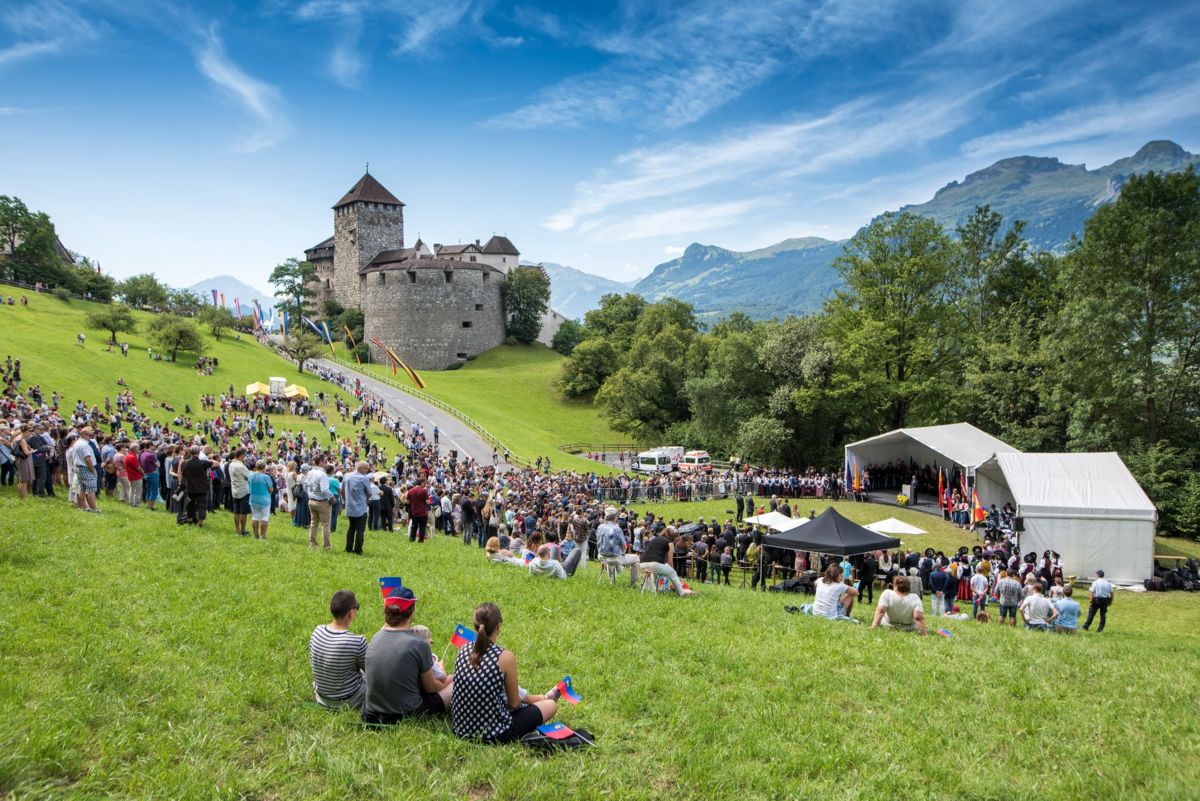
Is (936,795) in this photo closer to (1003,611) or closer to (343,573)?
(343,573)

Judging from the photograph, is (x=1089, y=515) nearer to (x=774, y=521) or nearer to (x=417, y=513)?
(x=774, y=521)

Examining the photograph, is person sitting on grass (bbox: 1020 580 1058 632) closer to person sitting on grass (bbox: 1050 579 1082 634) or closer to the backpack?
person sitting on grass (bbox: 1050 579 1082 634)

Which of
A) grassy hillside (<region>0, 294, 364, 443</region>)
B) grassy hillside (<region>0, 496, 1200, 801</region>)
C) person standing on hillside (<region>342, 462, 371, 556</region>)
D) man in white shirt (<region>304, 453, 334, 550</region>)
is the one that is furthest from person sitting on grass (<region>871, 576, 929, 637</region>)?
grassy hillside (<region>0, 294, 364, 443</region>)

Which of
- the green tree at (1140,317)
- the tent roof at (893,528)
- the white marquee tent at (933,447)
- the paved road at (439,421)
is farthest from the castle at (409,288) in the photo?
the tent roof at (893,528)

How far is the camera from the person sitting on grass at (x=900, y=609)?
34.0 ft

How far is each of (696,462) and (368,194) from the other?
68813 millimetres

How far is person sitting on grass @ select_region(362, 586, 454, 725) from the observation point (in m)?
5.46

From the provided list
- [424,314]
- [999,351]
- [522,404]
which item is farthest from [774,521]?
[424,314]

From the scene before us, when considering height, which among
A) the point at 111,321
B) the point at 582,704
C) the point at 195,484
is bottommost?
the point at 582,704

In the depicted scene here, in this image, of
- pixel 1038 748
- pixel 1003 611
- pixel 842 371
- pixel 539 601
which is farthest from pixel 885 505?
pixel 1038 748

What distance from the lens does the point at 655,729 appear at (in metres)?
6.00

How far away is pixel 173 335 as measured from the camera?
55.9 meters

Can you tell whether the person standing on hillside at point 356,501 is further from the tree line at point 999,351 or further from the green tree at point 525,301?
the green tree at point 525,301

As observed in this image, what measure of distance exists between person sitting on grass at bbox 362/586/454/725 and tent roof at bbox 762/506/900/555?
12.0 m
